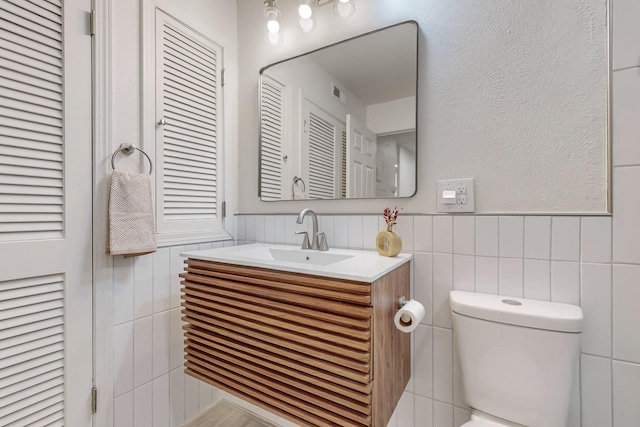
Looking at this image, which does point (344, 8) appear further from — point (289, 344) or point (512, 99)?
point (289, 344)

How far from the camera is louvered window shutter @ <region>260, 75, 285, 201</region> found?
1.59 meters

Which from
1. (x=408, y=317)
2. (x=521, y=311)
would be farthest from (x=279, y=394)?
(x=521, y=311)

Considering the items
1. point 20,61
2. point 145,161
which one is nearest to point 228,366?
point 145,161

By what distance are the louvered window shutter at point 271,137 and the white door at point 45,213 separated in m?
0.78

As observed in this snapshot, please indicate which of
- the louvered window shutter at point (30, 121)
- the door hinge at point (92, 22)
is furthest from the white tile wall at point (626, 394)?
the door hinge at point (92, 22)

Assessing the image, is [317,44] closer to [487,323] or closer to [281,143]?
[281,143]

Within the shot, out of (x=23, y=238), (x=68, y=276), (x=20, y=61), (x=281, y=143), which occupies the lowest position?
(x=68, y=276)

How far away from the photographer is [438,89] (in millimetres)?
1149

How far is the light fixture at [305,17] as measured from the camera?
1390mm

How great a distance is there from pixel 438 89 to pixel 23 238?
1.59 m

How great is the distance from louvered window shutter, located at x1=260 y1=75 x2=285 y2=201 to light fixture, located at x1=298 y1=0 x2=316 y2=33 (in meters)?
0.31

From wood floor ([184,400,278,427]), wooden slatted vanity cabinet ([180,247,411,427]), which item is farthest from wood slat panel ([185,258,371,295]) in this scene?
wood floor ([184,400,278,427])

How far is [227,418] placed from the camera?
1.52 m

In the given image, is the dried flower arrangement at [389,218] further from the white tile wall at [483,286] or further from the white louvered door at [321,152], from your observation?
the white louvered door at [321,152]
